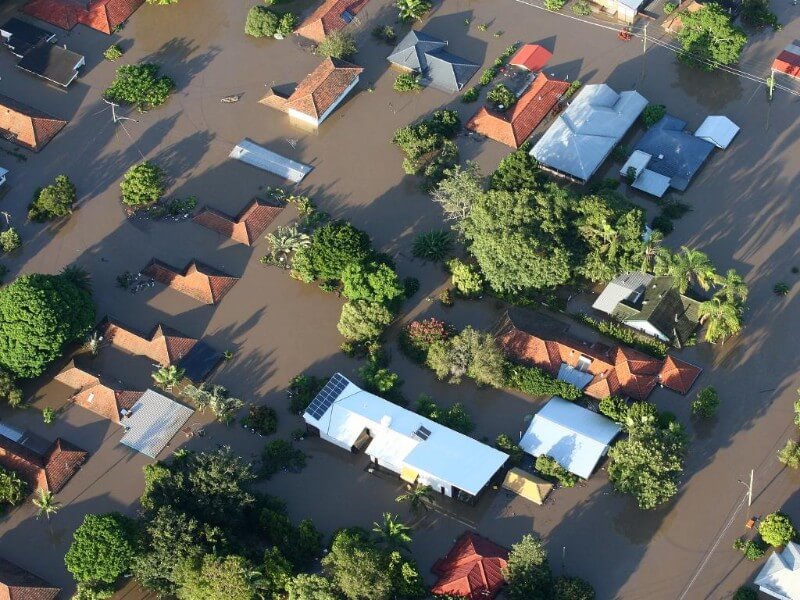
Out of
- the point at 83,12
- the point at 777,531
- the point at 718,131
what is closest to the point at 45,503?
the point at 777,531

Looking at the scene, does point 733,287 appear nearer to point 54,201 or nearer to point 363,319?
point 363,319

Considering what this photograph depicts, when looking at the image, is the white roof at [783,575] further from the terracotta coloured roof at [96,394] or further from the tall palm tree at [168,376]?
the terracotta coloured roof at [96,394]

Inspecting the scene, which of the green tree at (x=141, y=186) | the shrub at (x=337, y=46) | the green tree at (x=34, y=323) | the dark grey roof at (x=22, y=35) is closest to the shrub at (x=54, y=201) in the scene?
the green tree at (x=141, y=186)

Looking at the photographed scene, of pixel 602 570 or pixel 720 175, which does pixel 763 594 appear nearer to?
pixel 602 570

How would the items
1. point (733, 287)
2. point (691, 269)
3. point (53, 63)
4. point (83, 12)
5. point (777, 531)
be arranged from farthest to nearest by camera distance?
point (83, 12), point (53, 63), point (691, 269), point (733, 287), point (777, 531)

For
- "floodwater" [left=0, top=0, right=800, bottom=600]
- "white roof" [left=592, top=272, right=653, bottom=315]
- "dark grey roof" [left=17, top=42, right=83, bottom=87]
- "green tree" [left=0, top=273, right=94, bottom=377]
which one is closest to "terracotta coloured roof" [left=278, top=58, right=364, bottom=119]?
"floodwater" [left=0, top=0, right=800, bottom=600]
